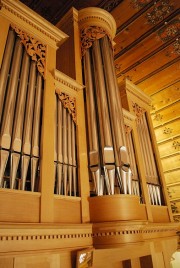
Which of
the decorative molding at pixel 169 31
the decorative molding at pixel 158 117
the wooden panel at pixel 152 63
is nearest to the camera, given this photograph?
the decorative molding at pixel 169 31

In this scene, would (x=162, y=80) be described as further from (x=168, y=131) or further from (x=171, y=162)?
(x=171, y=162)

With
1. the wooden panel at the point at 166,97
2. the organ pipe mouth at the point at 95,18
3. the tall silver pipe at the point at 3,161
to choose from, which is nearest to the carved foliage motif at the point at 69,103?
the tall silver pipe at the point at 3,161

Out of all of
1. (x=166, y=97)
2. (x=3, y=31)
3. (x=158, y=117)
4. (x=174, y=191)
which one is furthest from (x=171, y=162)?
(x=3, y=31)

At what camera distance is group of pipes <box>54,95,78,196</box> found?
2.72m

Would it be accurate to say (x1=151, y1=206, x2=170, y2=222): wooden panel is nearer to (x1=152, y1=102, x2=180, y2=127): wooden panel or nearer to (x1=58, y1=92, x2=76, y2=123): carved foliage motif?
(x1=58, y1=92, x2=76, y2=123): carved foliage motif

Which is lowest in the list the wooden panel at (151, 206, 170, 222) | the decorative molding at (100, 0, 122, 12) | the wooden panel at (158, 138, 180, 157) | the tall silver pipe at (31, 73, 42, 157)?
the wooden panel at (151, 206, 170, 222)

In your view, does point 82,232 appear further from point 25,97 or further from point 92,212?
point 25,97

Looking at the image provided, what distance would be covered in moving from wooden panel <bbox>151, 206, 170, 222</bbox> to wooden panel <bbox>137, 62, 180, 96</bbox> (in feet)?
10.2

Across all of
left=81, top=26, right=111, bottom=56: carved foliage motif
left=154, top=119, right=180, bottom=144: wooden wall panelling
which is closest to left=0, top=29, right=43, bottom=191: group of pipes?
left=81, top=26, right=111, bottom=56: carved foliage motif

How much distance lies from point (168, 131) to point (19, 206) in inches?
194

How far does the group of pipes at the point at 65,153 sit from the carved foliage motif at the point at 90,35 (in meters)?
1.57

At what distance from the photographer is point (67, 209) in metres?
2.61

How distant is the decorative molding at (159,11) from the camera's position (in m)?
4.70

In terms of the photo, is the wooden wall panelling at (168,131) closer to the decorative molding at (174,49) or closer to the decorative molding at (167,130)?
the decorative molding at (167,130)
